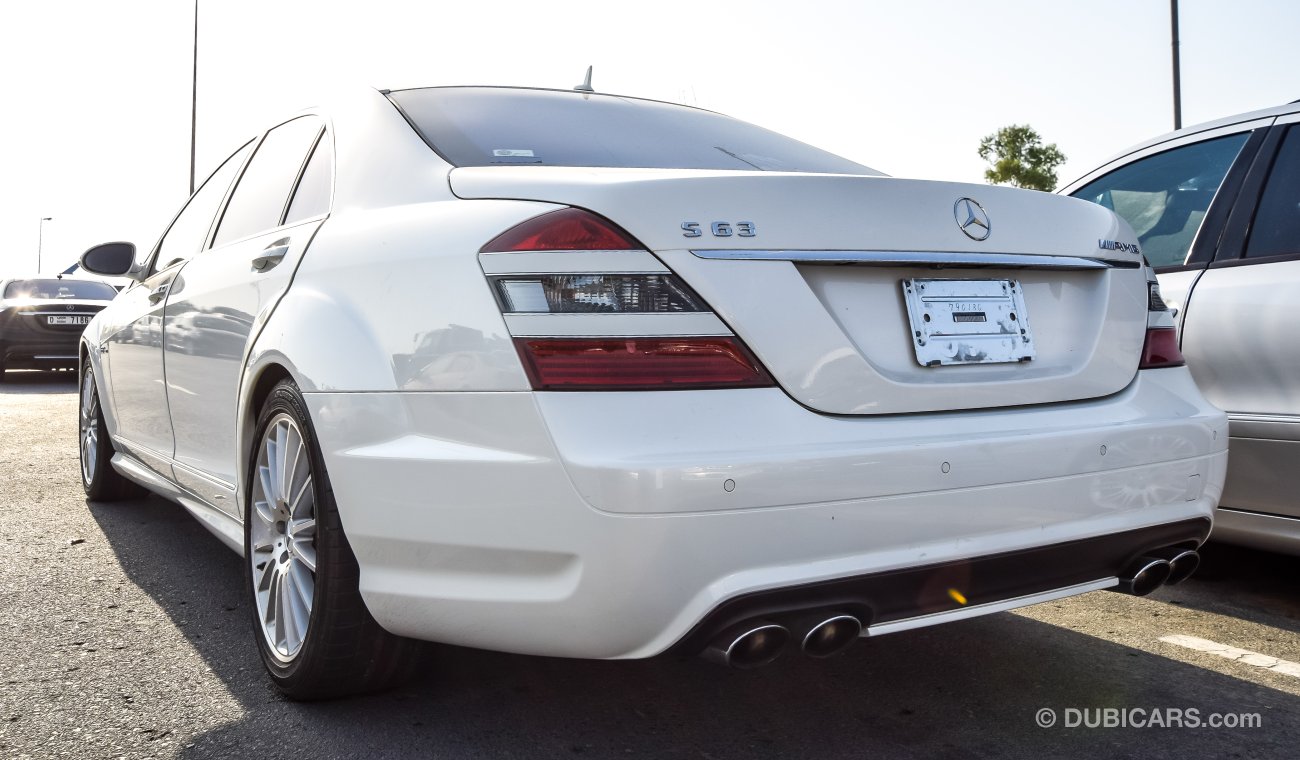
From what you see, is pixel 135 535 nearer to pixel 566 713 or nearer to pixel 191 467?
pixel 191 467

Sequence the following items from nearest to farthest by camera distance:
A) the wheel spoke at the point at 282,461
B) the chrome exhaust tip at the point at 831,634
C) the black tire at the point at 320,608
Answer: the chrome exhaust tip at the point at 831,634 < the black tire at the point at 320,608 < the wheel spoke at the point at 282,461

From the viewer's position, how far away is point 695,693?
2754 millimetres

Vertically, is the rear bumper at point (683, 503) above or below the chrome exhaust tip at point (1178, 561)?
above

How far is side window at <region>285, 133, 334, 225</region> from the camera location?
2895 millimetres

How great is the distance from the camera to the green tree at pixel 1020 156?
52.5 m

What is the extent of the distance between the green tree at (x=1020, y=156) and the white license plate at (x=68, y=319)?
44.1 m

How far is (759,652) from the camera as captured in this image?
203 centimetres

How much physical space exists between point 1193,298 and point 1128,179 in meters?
0.81

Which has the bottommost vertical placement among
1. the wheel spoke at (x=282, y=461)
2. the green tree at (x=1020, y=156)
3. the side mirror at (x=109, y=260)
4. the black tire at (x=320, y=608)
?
the black tire at (x=320, y=608)

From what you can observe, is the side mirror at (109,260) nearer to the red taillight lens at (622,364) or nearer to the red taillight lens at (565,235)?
the red taillight lens at (565,235)

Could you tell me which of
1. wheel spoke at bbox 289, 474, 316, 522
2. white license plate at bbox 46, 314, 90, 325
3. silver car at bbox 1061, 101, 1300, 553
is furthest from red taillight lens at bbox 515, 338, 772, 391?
white license plate at bbox 46, 314, 90, 325

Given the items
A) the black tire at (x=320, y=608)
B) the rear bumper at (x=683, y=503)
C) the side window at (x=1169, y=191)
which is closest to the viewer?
the rear bumper at (x=683, y=503)

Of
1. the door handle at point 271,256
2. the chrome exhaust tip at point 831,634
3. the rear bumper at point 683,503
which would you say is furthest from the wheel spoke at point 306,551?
the chrome exhaust tip at point 831,634

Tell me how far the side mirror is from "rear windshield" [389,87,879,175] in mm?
2535
